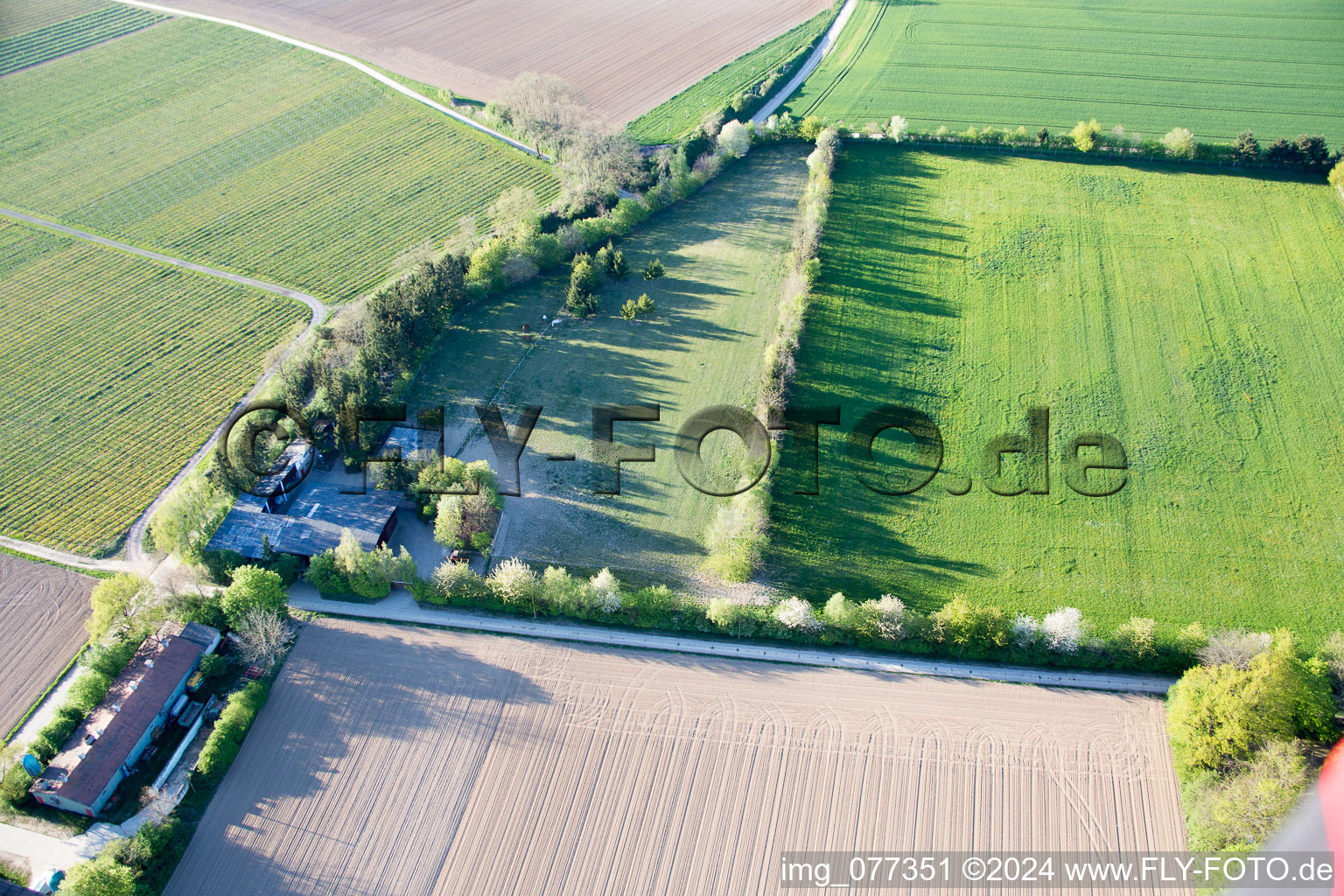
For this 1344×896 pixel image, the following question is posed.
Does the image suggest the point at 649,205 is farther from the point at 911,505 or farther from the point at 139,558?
the point at 139,558

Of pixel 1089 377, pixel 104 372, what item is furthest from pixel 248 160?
pixel 1089 377

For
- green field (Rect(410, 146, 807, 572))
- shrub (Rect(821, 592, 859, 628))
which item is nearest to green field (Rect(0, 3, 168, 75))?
green field (Rect(410, 146, 807, 572))

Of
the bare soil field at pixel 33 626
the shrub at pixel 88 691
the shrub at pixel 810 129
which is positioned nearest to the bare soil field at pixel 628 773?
the shrub at pixel 88 691

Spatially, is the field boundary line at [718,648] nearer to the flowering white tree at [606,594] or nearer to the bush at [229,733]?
the flowering white tree at [606,594]

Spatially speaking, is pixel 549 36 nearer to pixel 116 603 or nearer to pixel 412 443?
pixel 412 443

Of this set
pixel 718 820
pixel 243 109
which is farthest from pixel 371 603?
pixel 243 109

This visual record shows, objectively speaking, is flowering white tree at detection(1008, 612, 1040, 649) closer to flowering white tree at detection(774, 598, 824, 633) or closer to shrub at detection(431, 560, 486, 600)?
flowering white tree at detection(774, 598, 824, 633)
